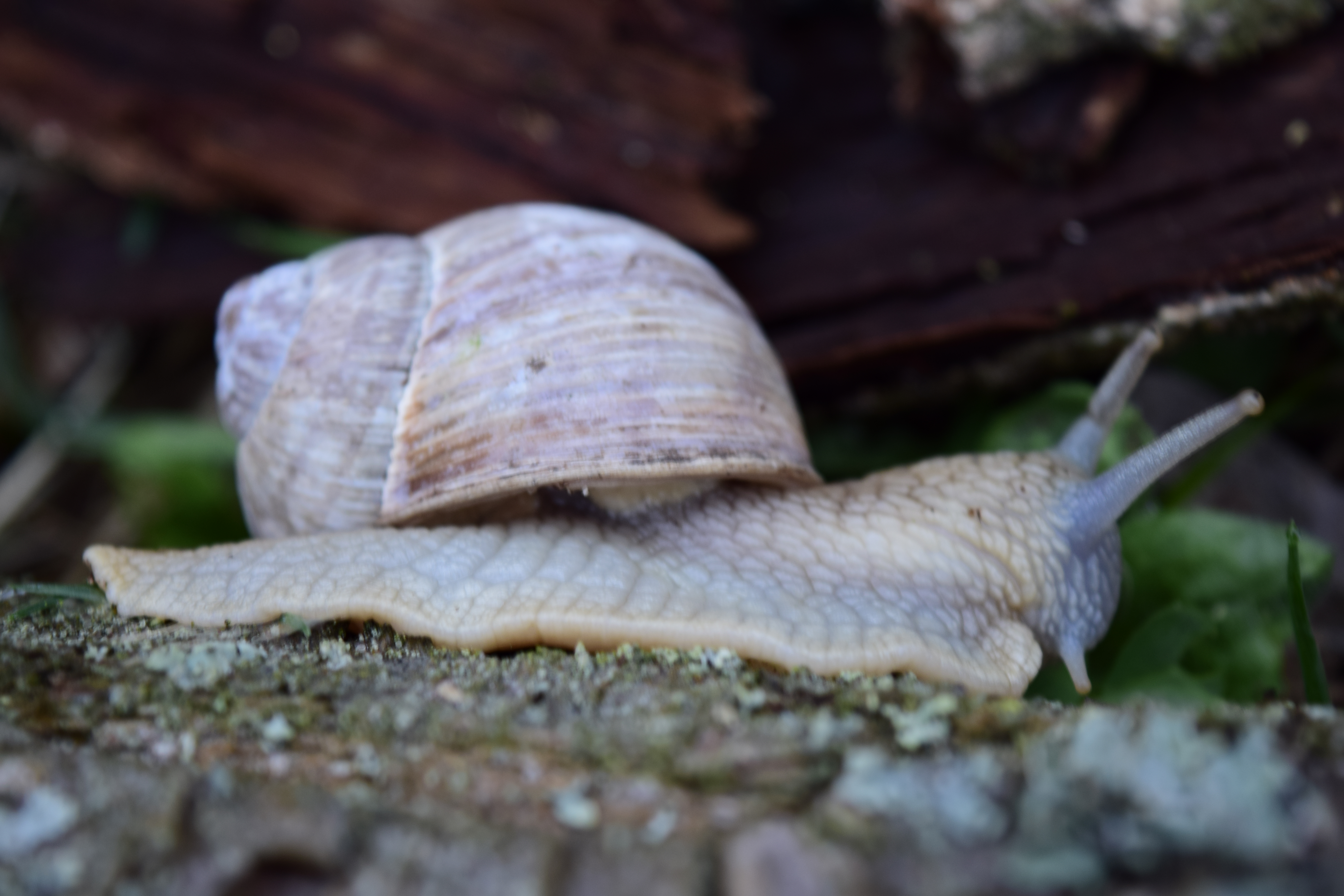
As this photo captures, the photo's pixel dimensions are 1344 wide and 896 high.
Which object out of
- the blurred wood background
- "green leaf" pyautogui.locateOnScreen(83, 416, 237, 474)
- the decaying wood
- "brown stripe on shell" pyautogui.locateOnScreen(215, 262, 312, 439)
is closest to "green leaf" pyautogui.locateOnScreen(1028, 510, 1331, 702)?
the blurred wood background

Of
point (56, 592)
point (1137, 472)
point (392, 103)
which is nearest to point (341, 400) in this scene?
point (56, 592)

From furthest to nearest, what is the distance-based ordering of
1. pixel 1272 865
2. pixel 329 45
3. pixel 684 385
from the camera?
pixel 329 45 → pixel 684 385 → pixel 1272 865

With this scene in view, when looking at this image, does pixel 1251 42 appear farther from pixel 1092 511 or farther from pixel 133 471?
pixel 133 471

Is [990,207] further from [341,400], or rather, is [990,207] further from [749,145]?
[341,400]

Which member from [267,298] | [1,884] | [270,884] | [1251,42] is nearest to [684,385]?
[267,298]

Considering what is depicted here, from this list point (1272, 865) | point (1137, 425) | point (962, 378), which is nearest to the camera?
point (1272, 865)
